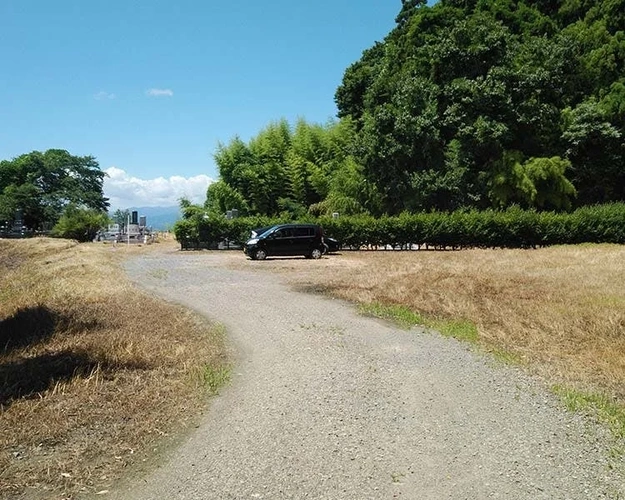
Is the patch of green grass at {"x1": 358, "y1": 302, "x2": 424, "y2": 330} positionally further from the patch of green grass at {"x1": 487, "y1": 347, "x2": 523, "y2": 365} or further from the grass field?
the patch of green grass at {"x1": 487, "y1": 347, "x2": 523, "y2": 365}

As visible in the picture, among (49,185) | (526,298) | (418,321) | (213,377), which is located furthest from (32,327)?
(49,185)

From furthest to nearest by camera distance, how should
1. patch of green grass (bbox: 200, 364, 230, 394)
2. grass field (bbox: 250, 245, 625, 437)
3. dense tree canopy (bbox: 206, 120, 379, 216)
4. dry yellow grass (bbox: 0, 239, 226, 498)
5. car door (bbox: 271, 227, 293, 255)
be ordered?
dense tree canopy (bbox: 206, 120, 379, 216), car door (bbox: 271, 227, 293, 255), grass field (bbox: 250, 245, 625, 437), patch of green grass (bbox: 200, 364, 230, 394), dry yellow grass (bbox: 0, 239, 226, 498)

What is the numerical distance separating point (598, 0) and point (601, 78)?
5.60 m

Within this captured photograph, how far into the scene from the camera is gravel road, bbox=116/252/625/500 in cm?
357

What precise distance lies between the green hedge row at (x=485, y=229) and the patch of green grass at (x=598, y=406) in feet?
70.8

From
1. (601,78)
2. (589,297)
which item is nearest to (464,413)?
(589,297)

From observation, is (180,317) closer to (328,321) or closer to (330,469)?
(328,321)

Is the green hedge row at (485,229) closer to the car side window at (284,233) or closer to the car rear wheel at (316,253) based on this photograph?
the car rear wheel at (316,253)

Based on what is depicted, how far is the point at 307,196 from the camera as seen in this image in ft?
127

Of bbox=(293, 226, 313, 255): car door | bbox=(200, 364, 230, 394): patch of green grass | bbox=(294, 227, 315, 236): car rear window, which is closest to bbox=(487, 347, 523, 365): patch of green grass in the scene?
bbox=(200, 364, 230, 394): patch of green grass

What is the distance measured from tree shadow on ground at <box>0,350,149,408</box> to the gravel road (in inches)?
62.1

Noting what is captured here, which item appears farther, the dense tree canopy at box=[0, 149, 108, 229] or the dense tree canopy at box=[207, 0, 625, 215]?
the dense tree canopy at box=[0, 149, 108, 229]

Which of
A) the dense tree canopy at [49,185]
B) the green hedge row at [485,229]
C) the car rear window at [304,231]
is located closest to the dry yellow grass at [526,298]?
the car rear window at [304,231]

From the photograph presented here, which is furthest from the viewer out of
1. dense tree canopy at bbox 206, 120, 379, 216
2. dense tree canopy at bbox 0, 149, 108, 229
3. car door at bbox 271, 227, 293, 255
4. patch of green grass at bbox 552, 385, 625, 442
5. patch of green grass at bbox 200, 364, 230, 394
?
dense tree canopy at bbox 0, 149, 108, 229
